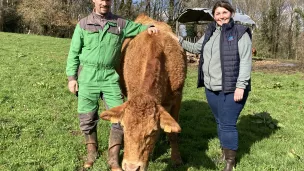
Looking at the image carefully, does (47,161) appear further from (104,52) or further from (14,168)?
(104,52)

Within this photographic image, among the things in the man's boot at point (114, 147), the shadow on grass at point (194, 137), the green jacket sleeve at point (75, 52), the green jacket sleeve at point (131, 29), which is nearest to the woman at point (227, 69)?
the shadow on grass at point (194, 137)

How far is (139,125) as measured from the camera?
11.7 ft

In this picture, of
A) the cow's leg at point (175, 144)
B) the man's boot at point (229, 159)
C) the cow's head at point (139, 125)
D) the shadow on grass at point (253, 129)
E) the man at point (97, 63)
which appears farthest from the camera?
the shadow on grass at point (253, 129)

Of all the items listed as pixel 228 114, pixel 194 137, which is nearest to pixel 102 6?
pixel 228 114

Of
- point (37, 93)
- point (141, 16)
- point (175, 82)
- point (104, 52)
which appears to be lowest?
point (37, 93)

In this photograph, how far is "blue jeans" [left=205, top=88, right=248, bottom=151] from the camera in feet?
16.2

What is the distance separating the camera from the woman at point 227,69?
466 cm

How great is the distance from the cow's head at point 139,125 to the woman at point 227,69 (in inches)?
59.2

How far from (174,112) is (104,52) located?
183 centimetres

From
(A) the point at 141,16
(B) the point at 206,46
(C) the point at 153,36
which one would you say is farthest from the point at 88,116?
(A) the point at 141,16

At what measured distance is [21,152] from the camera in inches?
206

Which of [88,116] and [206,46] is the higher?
[206,46]

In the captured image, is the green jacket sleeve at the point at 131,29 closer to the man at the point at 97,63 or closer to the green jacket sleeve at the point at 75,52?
the man at the point at 97,63

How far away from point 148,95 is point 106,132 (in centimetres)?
274
